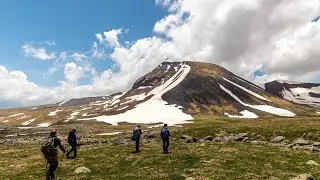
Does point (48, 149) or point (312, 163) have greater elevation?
point (48, 149)

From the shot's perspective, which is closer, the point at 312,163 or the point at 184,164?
the point at 312,163

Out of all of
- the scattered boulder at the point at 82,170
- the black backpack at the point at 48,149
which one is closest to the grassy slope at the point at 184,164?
the scattered boulder at the point at 82,170

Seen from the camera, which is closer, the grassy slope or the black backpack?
the black backpack

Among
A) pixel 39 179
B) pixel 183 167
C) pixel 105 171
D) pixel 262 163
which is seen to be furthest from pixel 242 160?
pixel 39 179

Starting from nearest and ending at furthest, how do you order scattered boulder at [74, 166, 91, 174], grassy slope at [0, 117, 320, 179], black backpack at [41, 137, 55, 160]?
black backpack at [41, 137, 55, 160]
grassy slope at [0, 117, 320, 179]
scattered boulder at [74, 166, 91, 174]

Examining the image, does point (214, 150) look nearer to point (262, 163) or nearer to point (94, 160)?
point (262, 163)

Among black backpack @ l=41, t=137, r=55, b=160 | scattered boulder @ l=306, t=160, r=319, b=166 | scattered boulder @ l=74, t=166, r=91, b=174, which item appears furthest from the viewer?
scattered boulder @ l=306, t=160, r=319, b=166

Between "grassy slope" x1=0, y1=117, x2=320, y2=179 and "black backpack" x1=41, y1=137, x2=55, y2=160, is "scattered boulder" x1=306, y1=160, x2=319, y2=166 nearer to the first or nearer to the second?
"grassy slope" x1=0, y1=117, x2=320, y2=179

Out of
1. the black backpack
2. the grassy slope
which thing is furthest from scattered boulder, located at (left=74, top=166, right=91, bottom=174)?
the black backpack

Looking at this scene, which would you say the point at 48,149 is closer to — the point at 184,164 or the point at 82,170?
the point at 82,170

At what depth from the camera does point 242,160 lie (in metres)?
40.5

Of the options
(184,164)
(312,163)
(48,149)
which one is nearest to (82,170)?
(48,149)

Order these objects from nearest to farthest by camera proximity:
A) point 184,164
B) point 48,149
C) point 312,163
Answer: point 48,149
point 312,163
point 184,164

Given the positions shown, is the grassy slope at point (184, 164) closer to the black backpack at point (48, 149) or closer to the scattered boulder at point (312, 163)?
the scattered boulder at point (312, 163)
